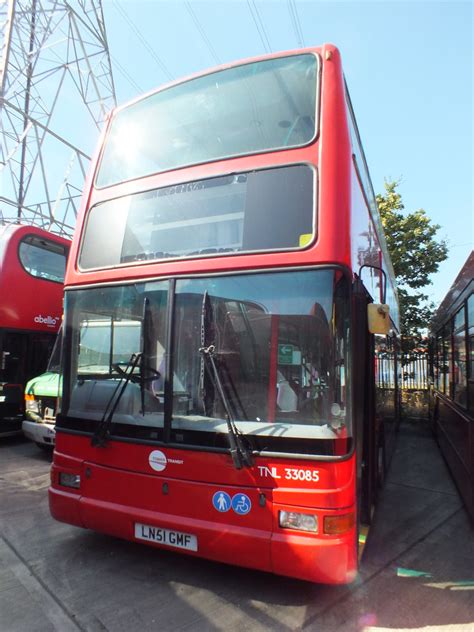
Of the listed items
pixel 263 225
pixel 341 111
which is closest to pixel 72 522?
pixel 263 225

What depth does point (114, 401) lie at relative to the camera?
11.2 ft

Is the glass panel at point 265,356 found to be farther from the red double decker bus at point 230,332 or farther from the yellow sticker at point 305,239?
the yellow sticker at point 305,239

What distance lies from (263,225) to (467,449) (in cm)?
350

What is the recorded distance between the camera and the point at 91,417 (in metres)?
3.55

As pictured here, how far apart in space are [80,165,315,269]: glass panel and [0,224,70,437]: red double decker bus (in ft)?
16.9

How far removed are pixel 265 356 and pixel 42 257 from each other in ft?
24.2

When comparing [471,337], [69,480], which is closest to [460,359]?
[471,337]

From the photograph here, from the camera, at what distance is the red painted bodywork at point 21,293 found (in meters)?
8.14

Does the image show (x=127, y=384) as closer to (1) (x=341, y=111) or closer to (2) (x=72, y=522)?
(2) (x=72, y=522)

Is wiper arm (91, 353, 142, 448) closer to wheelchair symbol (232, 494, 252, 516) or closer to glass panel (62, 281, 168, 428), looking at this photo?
glass panel (62, 281, 168, 428)

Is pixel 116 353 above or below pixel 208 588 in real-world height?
above

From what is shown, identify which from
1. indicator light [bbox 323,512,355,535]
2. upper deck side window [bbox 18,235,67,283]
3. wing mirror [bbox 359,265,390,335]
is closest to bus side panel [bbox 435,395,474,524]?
wing mirror [bbox 359,265,390,335]

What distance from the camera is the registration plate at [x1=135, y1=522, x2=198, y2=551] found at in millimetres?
→ 3021

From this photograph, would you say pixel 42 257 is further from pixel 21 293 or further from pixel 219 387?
pixel 219 387
